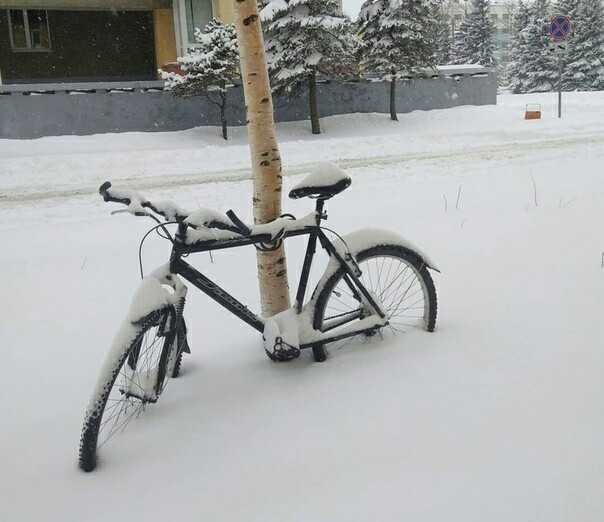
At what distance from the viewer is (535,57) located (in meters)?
40.2

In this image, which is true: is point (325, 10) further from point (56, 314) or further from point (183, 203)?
point (56, 314)

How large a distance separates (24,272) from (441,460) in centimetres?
412

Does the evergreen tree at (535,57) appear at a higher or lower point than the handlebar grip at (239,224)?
higher

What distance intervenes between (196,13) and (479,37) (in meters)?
29.0

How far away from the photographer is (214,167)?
11906mm

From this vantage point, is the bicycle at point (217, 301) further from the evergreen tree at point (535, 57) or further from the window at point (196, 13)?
the evergreen tree at point (535, 57)

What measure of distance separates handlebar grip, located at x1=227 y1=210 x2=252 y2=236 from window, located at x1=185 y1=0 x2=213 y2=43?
Result: 1941 centimetres

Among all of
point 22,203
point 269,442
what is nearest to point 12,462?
point 269,442

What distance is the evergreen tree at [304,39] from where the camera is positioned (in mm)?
15641

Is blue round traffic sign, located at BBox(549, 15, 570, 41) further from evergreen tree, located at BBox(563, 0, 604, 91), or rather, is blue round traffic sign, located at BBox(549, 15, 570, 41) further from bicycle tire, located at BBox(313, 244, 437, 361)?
evergreen tree, located at BBox(563, 0, 604, 91)

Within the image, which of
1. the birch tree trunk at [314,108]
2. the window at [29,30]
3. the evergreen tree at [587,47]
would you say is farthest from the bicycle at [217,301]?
the evergreen tree at [587,47]

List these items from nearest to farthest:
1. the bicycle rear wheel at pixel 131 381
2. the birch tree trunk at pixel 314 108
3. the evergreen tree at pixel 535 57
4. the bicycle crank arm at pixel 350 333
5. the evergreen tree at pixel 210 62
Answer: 1. the bicycle rear wheel at pixel 131 381
2. the bicycle crank arm at pixel 350 333
3. the evergreen tree at pixel 210 62
4. the birch tree trunk at pixel 314 108
5. the evergreen tree at pixel 535 57

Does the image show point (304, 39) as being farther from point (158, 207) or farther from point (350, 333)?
point (158, 207)

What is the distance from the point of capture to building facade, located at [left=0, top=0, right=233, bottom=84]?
803 inches
